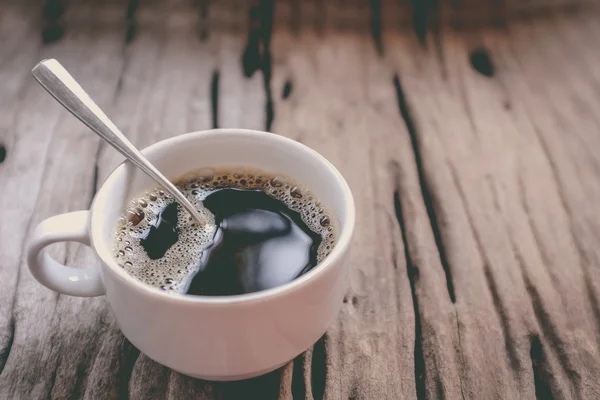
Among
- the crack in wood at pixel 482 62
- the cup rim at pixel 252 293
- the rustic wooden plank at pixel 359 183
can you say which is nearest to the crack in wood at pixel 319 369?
the rustic wooden plank at pixel 359 183

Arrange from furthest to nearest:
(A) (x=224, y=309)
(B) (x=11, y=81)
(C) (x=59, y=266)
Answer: (B) (x=11, y=81), (C) (x=59, y=266), (A) (x=224, y=309)

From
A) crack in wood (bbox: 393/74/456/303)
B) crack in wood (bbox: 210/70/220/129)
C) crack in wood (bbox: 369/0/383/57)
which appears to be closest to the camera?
crack in wood (bbox: 393/74/456/303)

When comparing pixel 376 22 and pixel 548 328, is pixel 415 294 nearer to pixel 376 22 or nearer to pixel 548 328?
pixel 548 328

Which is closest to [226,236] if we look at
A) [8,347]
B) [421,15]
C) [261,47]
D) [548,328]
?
[8,347]

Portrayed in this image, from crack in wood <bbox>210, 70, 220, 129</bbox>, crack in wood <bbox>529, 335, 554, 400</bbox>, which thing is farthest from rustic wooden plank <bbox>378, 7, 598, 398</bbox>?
crack in wood <bbox>210, 70, 220, 129</bbox>

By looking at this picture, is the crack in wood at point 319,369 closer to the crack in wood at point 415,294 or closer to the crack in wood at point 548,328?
the crack in wood at point 415,294

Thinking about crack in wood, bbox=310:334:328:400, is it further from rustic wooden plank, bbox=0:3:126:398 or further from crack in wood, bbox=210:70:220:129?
crack in wood, bbox=210:70:220:129

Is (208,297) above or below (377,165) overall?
above

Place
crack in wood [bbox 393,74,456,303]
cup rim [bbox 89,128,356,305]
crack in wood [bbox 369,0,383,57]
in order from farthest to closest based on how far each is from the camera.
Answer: crack in wood [bbox 369,0,383,57], crack in wood [bbox 393,74,456,303], cup rim [bbox 89,128,356,305]
